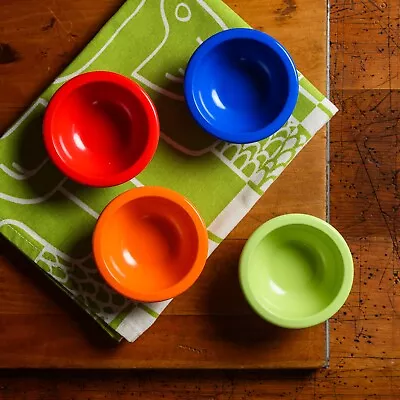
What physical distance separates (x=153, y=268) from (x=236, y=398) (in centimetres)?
21

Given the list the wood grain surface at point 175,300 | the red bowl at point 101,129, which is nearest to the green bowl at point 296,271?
the wood grain surface at point 175,300

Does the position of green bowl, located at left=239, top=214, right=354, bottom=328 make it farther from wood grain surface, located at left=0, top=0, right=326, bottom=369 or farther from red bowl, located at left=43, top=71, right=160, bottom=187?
red bowl, located at left=43, top=71, right=160, bottom=187

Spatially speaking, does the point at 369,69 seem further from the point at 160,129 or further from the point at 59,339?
the point at 59,339

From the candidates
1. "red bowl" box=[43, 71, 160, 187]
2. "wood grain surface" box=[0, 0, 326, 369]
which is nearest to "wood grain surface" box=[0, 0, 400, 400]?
"wood grain surface" box=[0, 0, 326, 369]

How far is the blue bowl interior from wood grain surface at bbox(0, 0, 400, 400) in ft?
0.40

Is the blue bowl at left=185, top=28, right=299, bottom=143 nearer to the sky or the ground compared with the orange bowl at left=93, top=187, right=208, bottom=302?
nearer to the sky

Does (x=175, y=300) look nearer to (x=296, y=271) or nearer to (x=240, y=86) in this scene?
(x=296, y=271)

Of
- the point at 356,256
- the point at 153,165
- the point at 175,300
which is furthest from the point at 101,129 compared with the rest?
the point at 356,256

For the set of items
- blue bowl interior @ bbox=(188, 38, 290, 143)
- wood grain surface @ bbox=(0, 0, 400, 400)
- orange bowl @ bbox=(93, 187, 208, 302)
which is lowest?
wood grain surface @ bbox=(0, 0, 400, 400)

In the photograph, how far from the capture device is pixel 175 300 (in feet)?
2.37

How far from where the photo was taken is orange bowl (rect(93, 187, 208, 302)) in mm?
665

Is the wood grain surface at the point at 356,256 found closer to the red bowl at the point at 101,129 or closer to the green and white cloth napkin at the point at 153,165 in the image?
Result: the green and white cloth napkin at the point at 153,165

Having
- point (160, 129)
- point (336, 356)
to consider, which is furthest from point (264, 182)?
point (336, 356)

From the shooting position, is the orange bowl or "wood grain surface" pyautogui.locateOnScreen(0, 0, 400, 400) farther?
"wood grain surface" pyautogui.locateOnScreen(0, 0, 400, 400)
